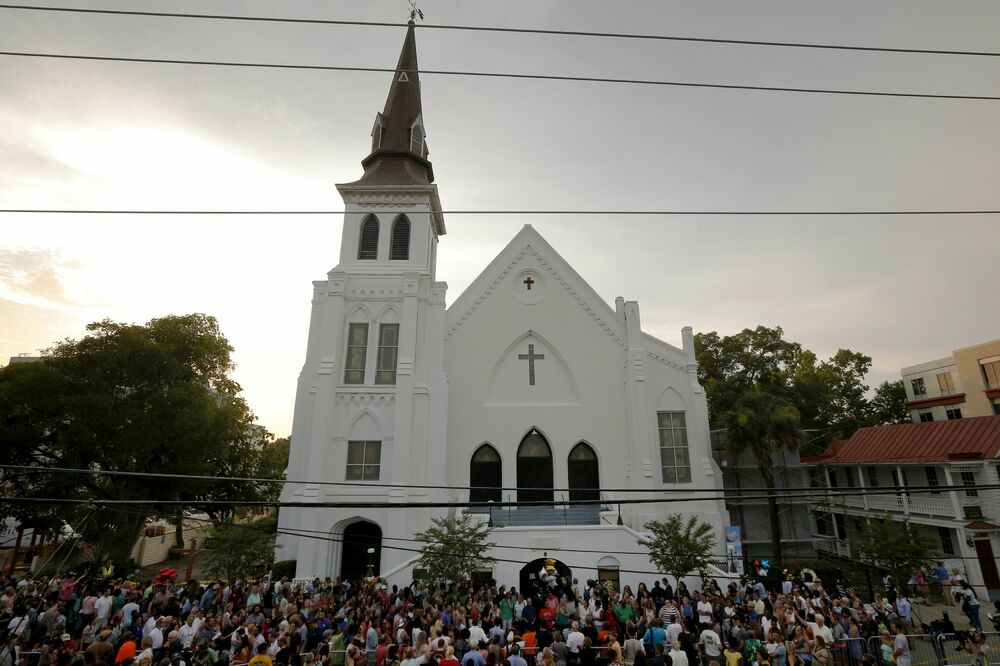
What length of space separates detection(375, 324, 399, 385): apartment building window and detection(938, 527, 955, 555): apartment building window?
86.8ft

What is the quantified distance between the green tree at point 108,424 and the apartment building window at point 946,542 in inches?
1363

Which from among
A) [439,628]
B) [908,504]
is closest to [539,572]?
[439,628]

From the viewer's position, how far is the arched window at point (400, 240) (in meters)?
23.7

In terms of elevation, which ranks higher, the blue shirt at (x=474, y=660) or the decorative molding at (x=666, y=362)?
the decorative molding at (x=666, y=362)

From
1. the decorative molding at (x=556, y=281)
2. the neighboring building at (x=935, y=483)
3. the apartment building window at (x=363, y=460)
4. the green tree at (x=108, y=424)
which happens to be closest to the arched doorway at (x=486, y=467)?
the apartment building window at (x=363, y=460)

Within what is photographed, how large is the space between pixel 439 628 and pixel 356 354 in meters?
13.9

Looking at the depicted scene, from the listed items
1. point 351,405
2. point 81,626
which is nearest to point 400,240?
point 351,405

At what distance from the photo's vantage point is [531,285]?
80.7 ft

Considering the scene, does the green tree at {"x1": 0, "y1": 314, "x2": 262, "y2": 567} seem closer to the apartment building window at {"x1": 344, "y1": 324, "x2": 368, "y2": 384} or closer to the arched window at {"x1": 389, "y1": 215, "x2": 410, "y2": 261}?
the apartment building window at {"x1": 344, "y1": 324, "x2": 368, "y2": 384}

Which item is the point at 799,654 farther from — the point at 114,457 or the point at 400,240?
the point at 114,457

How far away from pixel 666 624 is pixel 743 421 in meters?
13.5

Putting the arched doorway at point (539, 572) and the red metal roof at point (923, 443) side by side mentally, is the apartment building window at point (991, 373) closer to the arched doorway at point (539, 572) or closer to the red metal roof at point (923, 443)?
the red metal roof at point (923, 443)

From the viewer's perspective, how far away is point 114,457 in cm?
2148

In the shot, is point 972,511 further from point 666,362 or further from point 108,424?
point 108,424
